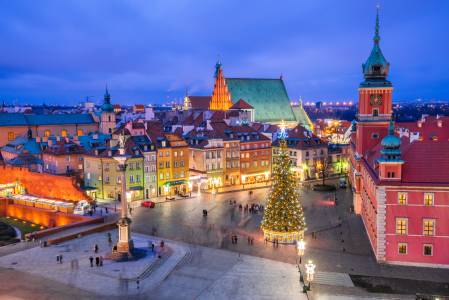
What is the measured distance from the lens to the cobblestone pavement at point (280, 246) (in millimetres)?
37312

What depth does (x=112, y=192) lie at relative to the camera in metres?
62.7

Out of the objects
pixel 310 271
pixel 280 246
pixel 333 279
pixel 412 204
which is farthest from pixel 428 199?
pixel 280 246

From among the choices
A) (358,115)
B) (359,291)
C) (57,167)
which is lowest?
(359,291)

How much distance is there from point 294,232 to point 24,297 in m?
22.1

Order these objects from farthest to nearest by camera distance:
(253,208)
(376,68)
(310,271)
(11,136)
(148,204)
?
(11,136) < (148,204) < (253,208) < (376,68) < (310,271)

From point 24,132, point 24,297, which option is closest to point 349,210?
point 24,297

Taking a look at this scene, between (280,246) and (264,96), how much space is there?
75.6 meters

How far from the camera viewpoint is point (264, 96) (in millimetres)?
114938

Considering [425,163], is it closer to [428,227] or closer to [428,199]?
[428,199]

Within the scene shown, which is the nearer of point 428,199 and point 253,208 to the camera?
point 428,199

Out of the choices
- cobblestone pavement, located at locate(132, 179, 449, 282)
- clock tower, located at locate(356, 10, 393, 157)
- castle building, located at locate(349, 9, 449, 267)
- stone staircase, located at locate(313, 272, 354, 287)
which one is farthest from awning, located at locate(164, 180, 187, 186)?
stone staircase, located at locate(313, 272, 354, 287)

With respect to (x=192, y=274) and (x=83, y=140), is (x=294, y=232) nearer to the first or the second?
(x=192, y=274)

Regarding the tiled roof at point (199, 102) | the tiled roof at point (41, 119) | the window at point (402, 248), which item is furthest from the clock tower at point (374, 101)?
the tiled roof at point (199, 102)

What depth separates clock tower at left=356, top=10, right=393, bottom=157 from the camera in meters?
53.5
